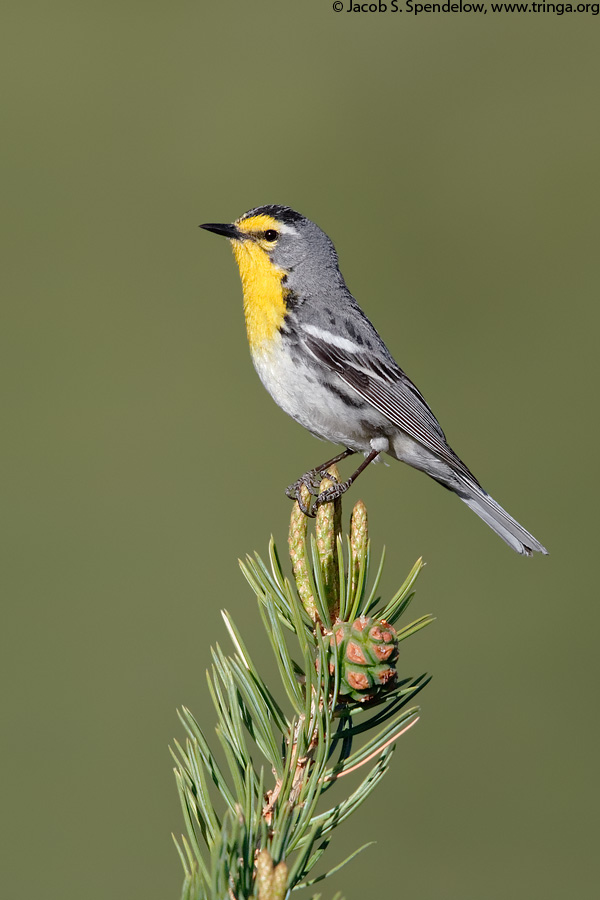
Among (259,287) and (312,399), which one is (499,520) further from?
(259,287)

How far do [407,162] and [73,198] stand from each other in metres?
2.33

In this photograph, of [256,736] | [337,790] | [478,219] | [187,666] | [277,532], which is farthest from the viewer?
[478,219]

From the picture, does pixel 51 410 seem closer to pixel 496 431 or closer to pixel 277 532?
pixel 277 532

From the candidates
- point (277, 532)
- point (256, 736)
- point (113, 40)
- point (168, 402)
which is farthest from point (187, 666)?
point (113, 40)

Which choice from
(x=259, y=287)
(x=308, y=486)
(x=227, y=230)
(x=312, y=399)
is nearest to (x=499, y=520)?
(x=312, y=399)

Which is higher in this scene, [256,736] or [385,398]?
[385,398]

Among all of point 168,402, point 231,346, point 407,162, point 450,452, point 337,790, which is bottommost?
point 337,790

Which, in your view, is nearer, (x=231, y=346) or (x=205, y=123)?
(x=231, y=346)

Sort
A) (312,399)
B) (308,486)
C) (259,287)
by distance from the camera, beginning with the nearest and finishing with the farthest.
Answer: (308,486)
(312,399)
(259,287)

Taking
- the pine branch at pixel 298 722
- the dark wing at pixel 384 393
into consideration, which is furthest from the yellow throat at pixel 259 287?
the pine branch at pixel 298 722

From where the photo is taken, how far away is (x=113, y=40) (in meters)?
6.80

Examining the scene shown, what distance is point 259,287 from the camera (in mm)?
3225

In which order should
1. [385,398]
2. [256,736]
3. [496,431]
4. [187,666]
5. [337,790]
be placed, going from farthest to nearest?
[496,431]
[187,666]
[337,790]
[385,398]
[256,736]

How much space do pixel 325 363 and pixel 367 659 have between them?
71.4 inches
